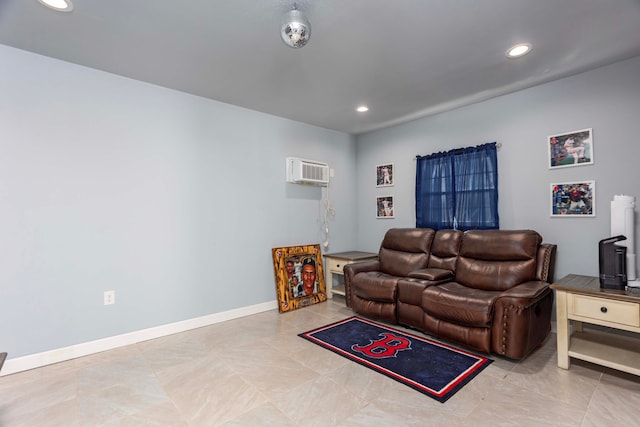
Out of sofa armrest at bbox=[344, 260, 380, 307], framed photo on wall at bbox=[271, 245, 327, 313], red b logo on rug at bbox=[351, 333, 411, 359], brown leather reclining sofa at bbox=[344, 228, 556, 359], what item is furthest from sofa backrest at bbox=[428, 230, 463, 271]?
framed photo on wall at bbox=[271, 245, 327, 313]

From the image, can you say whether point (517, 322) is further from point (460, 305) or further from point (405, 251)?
point (405, 251)

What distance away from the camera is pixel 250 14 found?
1.98 m

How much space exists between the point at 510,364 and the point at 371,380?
1126 millimetres

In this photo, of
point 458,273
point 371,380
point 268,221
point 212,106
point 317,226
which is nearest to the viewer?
point 371,380

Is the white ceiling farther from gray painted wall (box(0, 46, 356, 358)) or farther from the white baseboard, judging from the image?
the white baseboard

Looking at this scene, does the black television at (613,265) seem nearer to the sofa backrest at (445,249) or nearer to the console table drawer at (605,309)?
the console table drawer at (605,309)

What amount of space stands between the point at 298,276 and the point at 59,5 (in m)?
3.32

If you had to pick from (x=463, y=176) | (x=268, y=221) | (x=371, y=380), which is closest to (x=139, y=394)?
(x=371, y=380)

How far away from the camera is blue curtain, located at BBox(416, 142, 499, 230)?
11.2 ft

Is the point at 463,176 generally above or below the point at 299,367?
above

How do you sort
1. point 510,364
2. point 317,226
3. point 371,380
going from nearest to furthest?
point 371,380
point 510,364
point 317,226

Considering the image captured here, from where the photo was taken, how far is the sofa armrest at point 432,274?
10.1 feet

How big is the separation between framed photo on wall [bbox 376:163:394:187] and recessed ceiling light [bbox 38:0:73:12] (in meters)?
3.69

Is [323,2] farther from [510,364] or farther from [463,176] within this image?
[510,364]
